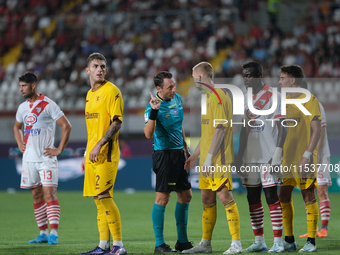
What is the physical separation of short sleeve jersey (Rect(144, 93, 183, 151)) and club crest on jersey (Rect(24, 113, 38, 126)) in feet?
6.95

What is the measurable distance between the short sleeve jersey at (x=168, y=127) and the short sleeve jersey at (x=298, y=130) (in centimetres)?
139

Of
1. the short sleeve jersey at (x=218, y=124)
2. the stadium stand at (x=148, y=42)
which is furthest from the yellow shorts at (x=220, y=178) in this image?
the stadium stand at (x=148, y=42)

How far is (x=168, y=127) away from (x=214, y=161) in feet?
2.39

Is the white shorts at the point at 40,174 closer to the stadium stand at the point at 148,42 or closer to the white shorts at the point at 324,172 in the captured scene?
the white shorts at the point at 324,172

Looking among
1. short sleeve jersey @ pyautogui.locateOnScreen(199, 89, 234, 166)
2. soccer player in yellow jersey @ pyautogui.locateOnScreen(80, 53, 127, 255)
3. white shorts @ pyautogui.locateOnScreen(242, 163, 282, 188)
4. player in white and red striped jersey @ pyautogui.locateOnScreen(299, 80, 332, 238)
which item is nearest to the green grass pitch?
→ player in white and red striped jersey @ pyautogui.locateOnScreen(299, 80, 332, 238)

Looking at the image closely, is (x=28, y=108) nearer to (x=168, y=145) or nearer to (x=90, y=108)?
(x=90, y=108)

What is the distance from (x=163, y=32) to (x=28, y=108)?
14.2m

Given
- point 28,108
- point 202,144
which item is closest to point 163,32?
point 28,108

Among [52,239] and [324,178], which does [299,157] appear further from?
[52,239]

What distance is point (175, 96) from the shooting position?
21.0ft

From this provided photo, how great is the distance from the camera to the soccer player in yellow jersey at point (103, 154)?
571 centimetres

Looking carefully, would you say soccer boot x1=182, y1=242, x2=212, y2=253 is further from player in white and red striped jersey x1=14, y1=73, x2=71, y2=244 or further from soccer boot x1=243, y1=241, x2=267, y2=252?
player in white and red striped jersey x1=14, y1=73, x2=71, y2=244

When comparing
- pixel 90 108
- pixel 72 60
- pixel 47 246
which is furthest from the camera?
pixel 72 60

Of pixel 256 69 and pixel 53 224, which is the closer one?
pixel 256 69
